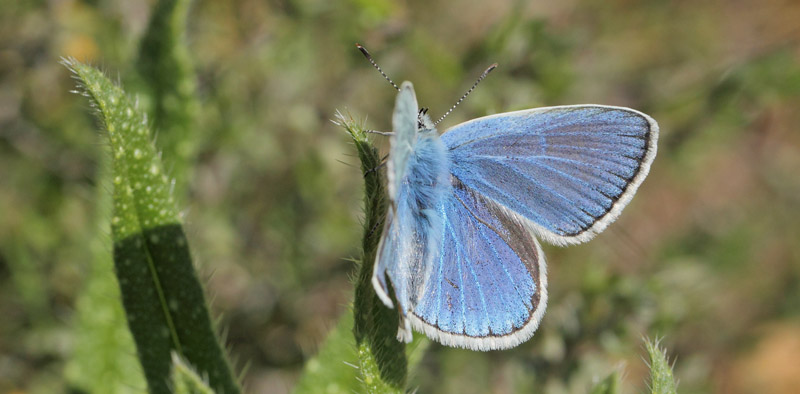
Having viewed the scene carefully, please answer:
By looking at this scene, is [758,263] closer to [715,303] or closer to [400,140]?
[715,303]

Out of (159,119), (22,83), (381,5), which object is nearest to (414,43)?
(381,5)

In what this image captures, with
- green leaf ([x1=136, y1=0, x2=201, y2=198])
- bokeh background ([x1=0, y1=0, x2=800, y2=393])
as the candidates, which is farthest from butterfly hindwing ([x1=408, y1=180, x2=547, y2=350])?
green leaf ([x1=136, y1=0, x2=201, y2=198])

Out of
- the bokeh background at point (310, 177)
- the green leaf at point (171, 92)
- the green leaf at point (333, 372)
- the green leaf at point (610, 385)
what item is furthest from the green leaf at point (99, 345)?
the green leaf at point (610, 385)

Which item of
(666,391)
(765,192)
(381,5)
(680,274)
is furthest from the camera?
(765,192)

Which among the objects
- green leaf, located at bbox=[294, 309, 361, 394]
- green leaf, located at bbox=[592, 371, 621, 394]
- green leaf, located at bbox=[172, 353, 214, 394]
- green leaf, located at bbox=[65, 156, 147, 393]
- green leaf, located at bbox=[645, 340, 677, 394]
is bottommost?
green leaf, located at bbox=[65, 156, 147, 393]

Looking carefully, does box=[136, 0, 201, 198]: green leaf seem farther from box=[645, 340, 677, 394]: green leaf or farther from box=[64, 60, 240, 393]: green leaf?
box=[645, 340, 677, 394]: green leaf

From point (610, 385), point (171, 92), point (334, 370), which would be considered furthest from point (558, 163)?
point (171, 92)

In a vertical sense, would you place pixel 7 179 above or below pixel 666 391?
below
